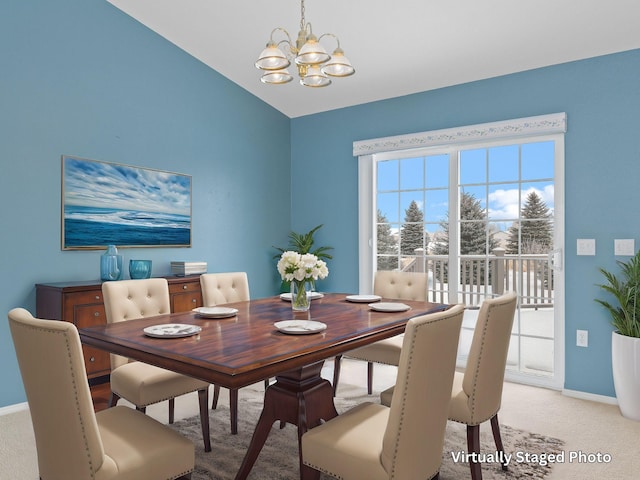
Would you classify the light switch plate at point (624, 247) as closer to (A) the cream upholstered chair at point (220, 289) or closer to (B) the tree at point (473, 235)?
(B) the tree at point (473, 235)

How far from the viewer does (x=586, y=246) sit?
351 centimetres

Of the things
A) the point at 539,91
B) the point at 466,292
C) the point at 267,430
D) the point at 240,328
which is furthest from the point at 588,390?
the point at 240,328

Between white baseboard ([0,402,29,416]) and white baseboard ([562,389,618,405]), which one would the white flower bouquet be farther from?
white baseboard ([562,389,618,405])

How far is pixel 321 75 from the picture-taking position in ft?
8.48

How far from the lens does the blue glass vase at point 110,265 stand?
138 inches

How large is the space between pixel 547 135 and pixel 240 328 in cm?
301

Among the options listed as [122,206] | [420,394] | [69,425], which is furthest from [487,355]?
[122,206]

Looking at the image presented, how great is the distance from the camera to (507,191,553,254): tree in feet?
12.6

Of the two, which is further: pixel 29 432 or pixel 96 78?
pixel 96 78

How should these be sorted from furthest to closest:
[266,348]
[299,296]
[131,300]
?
[131,300]
[299,296]
[266,348]

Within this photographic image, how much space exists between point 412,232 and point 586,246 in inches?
60.9

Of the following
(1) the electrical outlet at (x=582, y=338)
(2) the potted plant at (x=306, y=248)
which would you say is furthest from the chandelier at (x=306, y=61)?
(1) the electrical outlet at (x=582, y=338)

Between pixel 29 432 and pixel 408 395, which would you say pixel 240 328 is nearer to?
pixel 408 395

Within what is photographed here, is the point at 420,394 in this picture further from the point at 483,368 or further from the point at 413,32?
the point at 413,32
